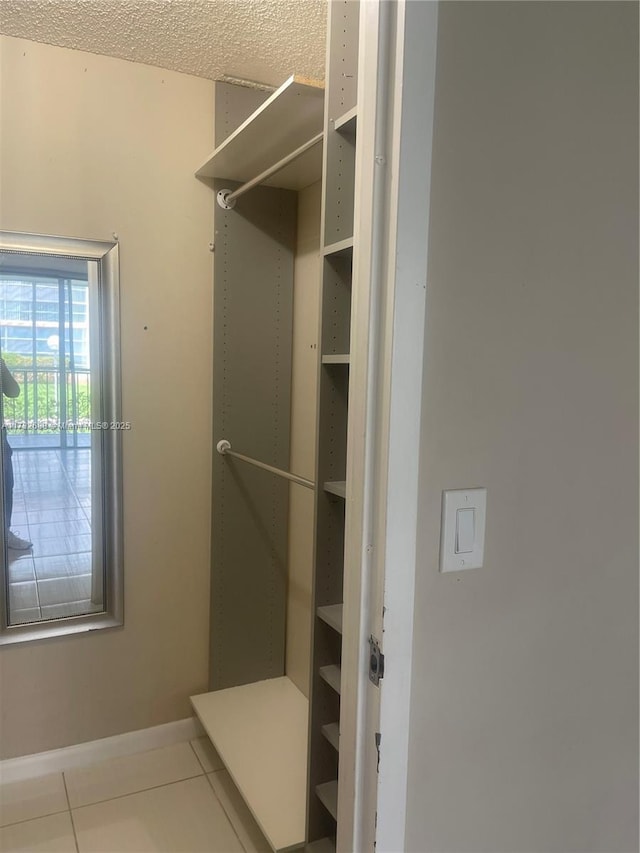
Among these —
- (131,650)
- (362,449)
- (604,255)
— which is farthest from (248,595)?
(604,255)

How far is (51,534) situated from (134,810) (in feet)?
3.15

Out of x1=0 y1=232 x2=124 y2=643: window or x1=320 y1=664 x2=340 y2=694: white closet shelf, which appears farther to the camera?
x1=0 y1=232 x2=124 y2=643: window

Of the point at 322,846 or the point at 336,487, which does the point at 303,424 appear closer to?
the point at 336,487

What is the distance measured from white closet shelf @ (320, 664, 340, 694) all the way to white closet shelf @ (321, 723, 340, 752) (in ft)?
0.40

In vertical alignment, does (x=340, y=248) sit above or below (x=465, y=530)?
above

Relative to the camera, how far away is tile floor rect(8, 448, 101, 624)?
2107mm

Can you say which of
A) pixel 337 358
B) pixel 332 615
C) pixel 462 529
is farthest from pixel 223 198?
pixel 462 529

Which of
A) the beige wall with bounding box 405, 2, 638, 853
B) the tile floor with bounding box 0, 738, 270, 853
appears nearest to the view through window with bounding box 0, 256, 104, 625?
the tile floor with bounding box 0, 738, 270, 853

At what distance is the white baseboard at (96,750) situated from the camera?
2.14 metres

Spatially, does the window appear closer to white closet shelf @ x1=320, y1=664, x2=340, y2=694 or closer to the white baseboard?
the white baseboard

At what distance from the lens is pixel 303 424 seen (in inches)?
94.5

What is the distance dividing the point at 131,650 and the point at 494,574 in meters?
1.80

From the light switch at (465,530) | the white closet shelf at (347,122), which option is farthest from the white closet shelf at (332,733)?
the white closet shelf at (347,122)

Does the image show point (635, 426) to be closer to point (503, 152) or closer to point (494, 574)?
point (494, 574)
